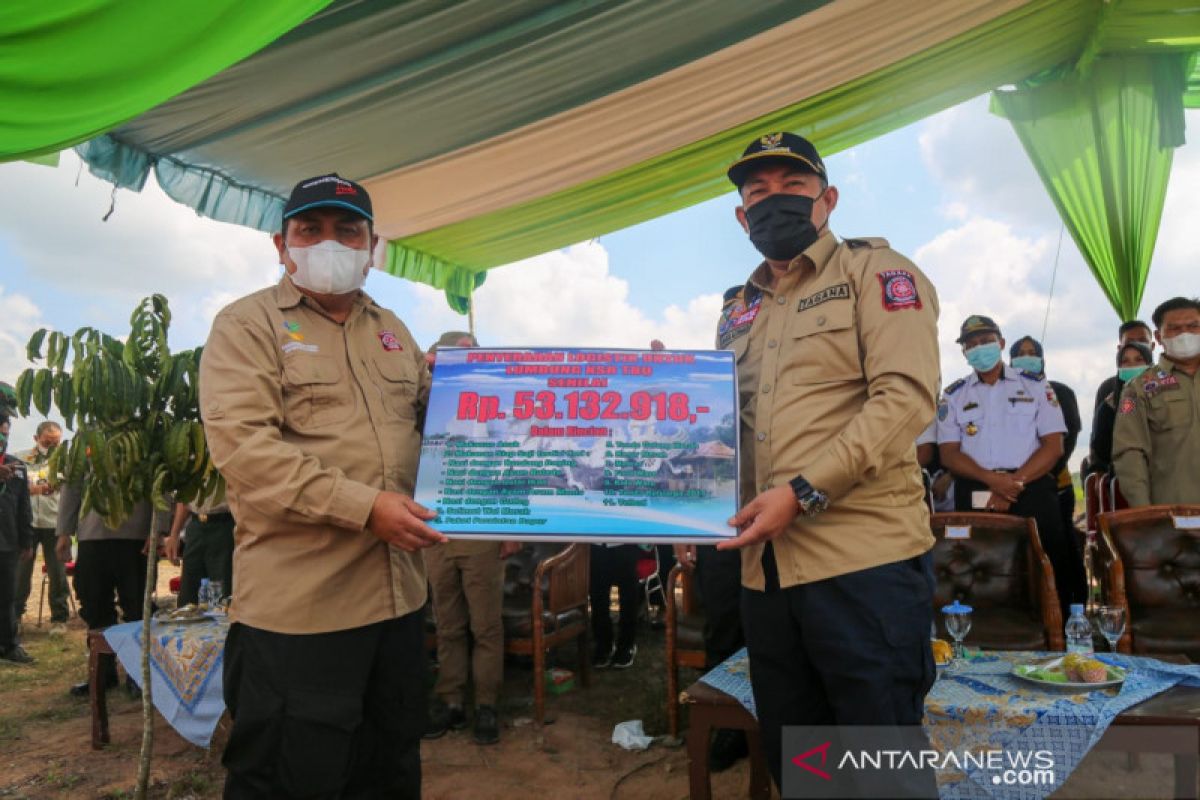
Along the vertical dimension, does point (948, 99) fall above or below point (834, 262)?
above

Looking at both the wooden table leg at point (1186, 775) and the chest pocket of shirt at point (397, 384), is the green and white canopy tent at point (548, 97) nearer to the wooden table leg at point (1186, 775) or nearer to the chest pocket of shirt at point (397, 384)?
the chest pocket of shirt at point (397, 384)

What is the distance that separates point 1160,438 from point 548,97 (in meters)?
4.22

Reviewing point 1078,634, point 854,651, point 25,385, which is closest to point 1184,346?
point 1078,634

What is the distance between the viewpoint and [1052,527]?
427 centimetres

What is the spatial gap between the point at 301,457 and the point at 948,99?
19.8ft

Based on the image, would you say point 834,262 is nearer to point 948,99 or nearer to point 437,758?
point 437,758

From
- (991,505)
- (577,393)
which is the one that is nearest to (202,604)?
(577,393)

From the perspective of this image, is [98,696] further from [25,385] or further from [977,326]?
[977,326]

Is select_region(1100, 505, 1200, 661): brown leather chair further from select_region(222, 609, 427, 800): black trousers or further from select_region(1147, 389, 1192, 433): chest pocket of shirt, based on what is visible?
select_region(222, 609, 427, 800): black trousers

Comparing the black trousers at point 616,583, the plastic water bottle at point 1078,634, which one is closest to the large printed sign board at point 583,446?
the plastic water bottle at point 1078,634

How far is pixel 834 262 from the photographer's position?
184 cm

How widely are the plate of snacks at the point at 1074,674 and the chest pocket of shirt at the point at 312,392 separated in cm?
215

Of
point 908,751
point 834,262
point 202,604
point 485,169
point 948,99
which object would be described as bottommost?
point 202,604

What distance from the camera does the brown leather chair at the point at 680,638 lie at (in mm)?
3666
